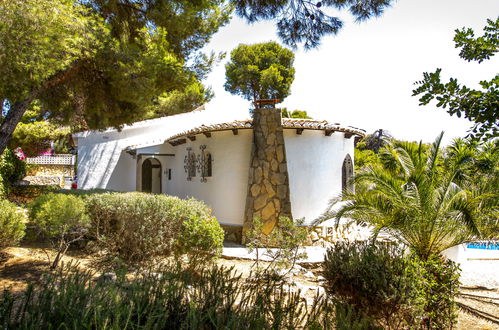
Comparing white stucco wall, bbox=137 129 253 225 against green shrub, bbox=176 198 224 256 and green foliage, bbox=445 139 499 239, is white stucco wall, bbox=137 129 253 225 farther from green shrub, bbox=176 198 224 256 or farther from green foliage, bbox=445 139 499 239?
green foliage, bbox=445 139 499 239

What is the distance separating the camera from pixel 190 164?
14.7 meters

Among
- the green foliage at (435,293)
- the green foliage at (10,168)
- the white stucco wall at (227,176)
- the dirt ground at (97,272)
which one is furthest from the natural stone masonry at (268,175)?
the green foliage at (10,168)

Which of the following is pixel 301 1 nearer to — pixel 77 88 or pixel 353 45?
pixel 353 45

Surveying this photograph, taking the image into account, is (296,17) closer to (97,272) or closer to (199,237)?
(199,237)

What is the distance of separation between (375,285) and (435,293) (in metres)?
1.43

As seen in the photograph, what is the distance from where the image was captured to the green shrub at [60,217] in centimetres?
732

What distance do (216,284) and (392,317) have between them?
11.4ft

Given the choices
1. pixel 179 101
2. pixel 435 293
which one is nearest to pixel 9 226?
pixel 435 293

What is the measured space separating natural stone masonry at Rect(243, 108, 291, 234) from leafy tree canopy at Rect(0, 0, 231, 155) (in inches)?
108

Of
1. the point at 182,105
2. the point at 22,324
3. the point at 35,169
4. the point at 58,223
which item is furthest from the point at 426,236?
the point at 35,169

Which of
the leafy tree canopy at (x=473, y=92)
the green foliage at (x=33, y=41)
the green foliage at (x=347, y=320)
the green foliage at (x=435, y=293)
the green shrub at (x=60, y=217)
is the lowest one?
the green foliage at (x=435, y=293)

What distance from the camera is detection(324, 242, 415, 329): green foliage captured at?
17.3 ft

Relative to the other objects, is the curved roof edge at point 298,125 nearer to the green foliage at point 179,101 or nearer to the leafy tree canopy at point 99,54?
the leafy tree canopy at point 99,54

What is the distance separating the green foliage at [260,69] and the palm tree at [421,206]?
2730 centimetres
